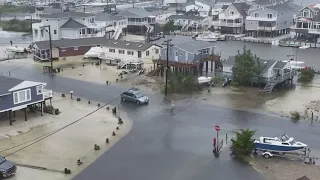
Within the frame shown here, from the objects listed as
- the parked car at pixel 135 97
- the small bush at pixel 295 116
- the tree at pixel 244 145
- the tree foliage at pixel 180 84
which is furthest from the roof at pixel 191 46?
the tree at pixel 244 145

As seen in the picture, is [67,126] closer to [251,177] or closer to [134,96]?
[134,96]

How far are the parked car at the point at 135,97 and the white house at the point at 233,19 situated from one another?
36.7 meters

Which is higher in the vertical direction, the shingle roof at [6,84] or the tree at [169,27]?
the tree at [169,27]

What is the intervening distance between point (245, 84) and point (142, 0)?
10004cm

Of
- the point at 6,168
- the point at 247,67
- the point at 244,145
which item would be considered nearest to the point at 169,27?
the point at 247,67

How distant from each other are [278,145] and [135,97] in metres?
12.5

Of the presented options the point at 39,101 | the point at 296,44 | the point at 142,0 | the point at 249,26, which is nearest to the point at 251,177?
the point at 39,101

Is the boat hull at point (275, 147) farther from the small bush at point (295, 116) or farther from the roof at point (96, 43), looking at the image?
the roof at point (96, 43)

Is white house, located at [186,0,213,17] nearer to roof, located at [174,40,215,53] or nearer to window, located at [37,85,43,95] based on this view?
roof, located at [174,40,215,53]

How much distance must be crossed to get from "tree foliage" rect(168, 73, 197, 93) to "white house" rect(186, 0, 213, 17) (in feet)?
164

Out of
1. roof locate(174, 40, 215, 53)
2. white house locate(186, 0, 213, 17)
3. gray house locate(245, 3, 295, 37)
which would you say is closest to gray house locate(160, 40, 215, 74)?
roof locate(174, 40, 215, 53)

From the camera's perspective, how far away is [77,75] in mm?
42125

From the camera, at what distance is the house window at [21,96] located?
27781 millimetres

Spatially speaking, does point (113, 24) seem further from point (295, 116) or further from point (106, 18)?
point (295, 116)
